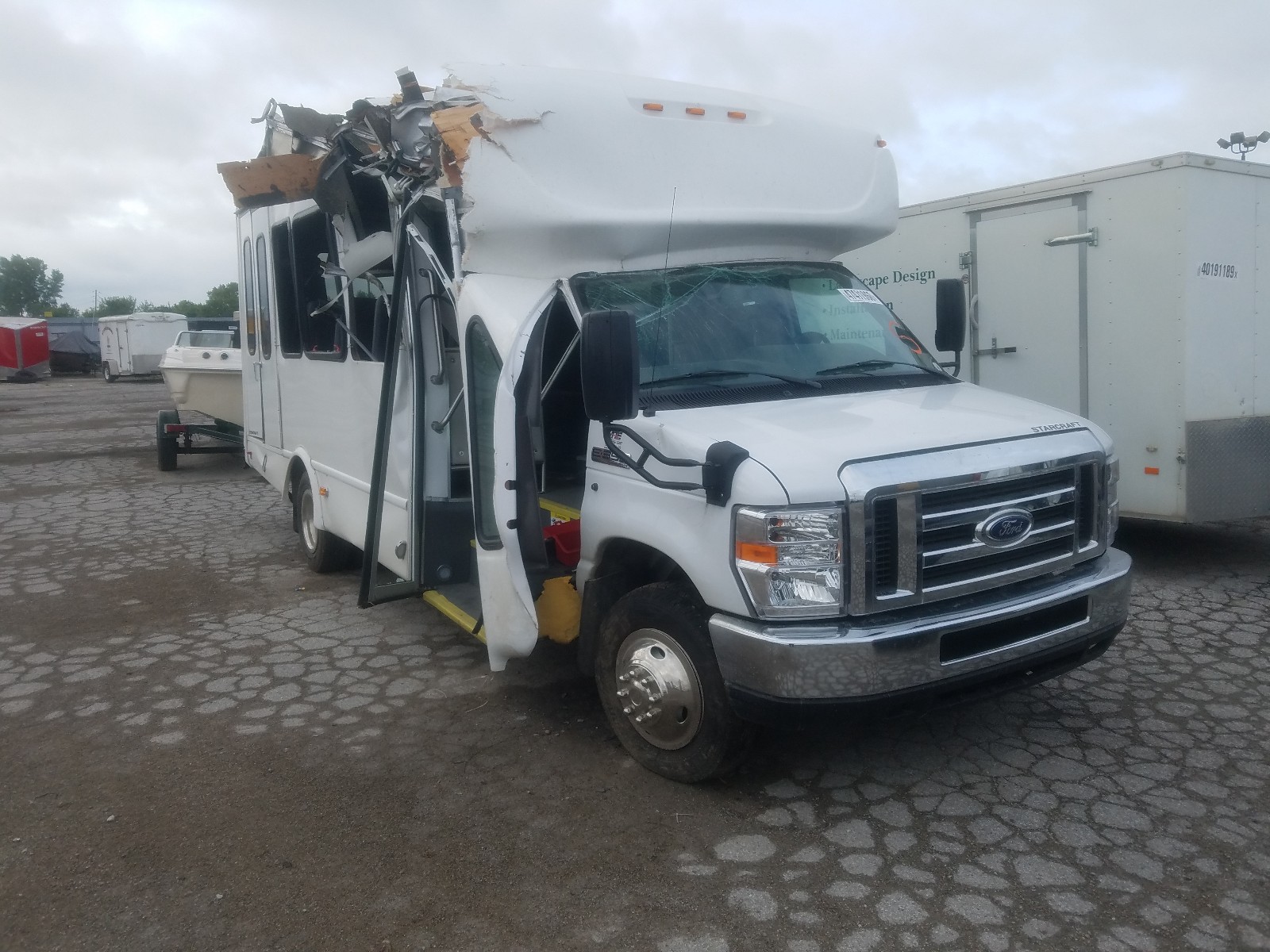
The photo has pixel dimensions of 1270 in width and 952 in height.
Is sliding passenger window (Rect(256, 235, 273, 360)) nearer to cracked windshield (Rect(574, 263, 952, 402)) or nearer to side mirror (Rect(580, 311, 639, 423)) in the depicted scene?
cracked windshield (Rect(574, 263, 952, 402))

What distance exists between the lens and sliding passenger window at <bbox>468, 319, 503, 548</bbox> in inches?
195

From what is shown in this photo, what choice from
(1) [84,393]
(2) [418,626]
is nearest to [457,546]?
(2) [418,626]

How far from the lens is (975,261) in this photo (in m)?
8.44

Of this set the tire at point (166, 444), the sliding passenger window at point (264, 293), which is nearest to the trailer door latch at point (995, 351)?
the sliding passenger window at point (264, 293)

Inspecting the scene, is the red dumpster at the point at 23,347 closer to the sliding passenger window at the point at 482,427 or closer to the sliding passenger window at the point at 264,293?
the sliding passenger window at the point at 264,293

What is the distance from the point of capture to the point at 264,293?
27.1 feet

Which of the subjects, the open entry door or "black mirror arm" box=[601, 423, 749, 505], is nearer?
"black mirror arm" box=[601, 423, 749, 505]

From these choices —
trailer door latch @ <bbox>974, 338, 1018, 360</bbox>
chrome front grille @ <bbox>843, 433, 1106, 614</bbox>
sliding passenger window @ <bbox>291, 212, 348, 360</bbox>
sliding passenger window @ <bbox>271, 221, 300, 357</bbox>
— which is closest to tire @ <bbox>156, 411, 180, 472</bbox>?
sliding passenger window @ <bbox>271, 221, 300, 357</bbox>

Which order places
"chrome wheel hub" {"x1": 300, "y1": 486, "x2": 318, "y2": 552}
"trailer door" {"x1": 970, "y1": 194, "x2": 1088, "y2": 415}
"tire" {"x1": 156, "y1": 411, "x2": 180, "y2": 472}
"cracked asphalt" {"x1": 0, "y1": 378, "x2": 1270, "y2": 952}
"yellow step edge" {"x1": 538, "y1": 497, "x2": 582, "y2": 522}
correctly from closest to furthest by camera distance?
"cracked asphalt" {"x1": 0, "y1": 378, "x2": 1270, "y2": 952}, "yellow step edge" {"x1": 538, "y1": 497, "x2": 582, "y2": 522}, "trailer door" {"x1": 970, "y1": 194, "x2": 1088, "y2": 415}, "chrome wheel hub" {"x1": 300, "y1": 486, "x2": 318, "y2": 552}, "tire" {"x1": 156, "y1": 411, "x2": 180, "y2": 472}

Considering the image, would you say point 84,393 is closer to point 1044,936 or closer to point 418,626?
point 418,626

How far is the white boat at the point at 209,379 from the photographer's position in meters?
13.9

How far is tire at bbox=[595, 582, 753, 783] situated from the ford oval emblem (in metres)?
1.08

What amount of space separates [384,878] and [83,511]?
350 inches

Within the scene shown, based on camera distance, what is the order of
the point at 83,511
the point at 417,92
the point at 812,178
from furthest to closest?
the point at 83,511 → the point at 812,178 → the point at 417,92
